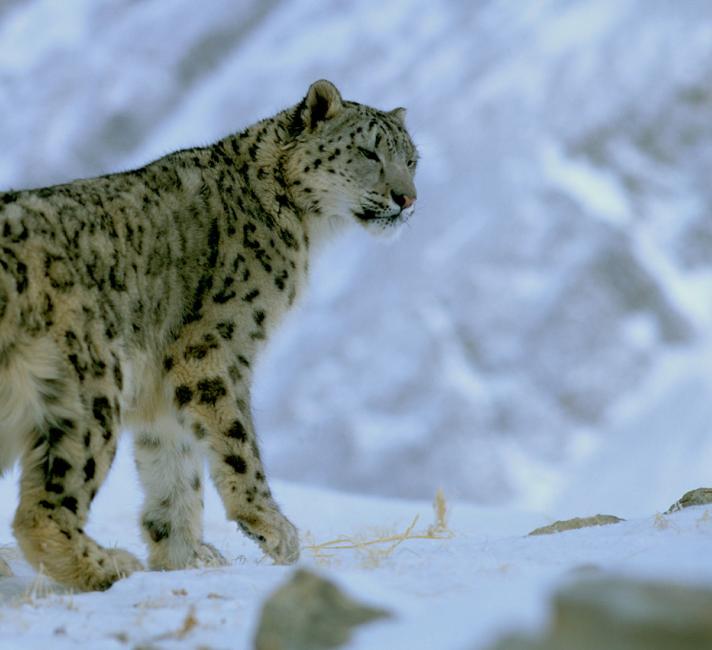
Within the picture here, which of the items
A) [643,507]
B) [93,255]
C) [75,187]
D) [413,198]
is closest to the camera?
[93,255]

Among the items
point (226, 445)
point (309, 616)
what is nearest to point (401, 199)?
point (226, 445)

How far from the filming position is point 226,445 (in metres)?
5.93

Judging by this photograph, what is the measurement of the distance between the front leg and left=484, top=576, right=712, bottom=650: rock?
147 inches

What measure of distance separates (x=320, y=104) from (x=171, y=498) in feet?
7.42

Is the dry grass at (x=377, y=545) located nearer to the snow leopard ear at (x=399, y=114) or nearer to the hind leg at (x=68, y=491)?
the hind leg at (x=68, y=491)

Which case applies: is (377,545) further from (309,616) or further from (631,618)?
(631,618)

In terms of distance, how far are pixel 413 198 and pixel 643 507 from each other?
543 inches

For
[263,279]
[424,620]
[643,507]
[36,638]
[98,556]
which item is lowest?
[424,620]

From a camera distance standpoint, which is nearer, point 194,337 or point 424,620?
point 424,620

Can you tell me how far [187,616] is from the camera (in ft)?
12.0

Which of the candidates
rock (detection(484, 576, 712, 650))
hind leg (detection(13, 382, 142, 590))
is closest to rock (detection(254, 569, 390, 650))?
rock (detection(484, 576, 712, 650))

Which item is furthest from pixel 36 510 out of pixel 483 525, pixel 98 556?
pixel 483 525

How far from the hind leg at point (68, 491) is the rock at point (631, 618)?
286 cm

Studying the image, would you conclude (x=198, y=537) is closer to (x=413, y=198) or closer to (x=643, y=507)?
(x=413, y=198)
